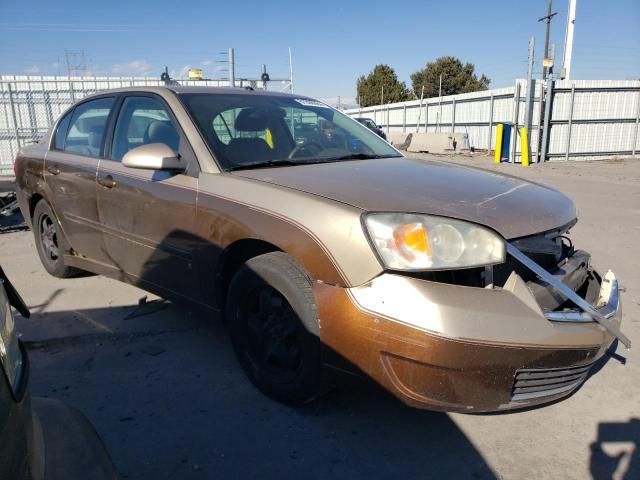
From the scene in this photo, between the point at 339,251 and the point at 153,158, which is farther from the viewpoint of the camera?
the point at 153,158

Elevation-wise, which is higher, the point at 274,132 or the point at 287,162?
the point at 274,132

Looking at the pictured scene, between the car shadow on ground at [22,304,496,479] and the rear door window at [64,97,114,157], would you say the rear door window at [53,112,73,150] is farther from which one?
the car shadow on ground at [22,304,496,479]

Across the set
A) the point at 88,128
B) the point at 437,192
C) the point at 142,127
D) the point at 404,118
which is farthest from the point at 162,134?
the point at 404,118

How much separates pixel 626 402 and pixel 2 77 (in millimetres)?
16730

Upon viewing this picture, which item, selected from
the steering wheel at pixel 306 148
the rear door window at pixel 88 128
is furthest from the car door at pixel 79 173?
the steering wheel at pixel 306 148

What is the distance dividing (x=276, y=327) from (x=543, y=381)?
1256mm

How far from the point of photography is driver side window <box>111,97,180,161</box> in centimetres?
317

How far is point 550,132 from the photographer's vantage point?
56.9ft

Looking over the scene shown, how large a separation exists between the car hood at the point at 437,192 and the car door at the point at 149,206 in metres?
0.48

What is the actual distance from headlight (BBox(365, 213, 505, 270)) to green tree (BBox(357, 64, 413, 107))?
56.3m

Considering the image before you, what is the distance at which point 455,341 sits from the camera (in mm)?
1916

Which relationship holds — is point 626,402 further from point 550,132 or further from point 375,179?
point 550,132

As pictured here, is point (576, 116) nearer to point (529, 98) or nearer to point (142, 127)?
point (529, 98)

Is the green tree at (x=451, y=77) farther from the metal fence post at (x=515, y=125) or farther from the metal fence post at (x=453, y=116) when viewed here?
the metal fence post at (x=515, y=125)
